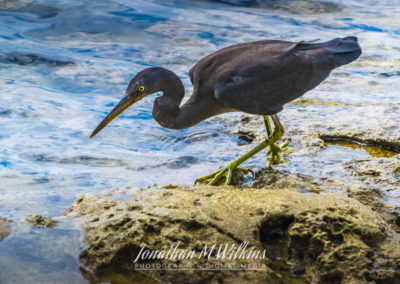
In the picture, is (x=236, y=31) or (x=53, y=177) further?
(x=236, y=31)

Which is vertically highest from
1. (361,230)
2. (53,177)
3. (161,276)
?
(361,230)

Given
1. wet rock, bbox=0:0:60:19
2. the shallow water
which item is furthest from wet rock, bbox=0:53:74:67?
wet rock, bbox=0:0:60:19

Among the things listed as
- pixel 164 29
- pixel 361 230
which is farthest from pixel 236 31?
pixel 361 230

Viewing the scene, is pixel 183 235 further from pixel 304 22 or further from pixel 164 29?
pixel 304 22

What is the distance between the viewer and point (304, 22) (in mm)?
11453

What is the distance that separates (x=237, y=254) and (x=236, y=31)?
8128 millimetres

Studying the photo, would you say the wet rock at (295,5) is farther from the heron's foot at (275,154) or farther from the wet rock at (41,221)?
the wet rock at (41,221)

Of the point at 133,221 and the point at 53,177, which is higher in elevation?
the point at 133,221

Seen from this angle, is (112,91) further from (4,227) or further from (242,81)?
(4,227)

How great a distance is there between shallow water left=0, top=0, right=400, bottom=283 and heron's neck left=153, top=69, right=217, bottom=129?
1.69ft

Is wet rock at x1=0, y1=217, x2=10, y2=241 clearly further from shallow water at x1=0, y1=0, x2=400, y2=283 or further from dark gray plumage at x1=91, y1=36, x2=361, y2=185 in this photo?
dark gray plumage at x1=91, y1=36, x2=361, y2=185

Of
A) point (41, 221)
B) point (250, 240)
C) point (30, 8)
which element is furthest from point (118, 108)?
point (30, 8)

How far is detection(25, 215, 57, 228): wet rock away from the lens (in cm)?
346

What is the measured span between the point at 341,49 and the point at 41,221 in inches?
120
